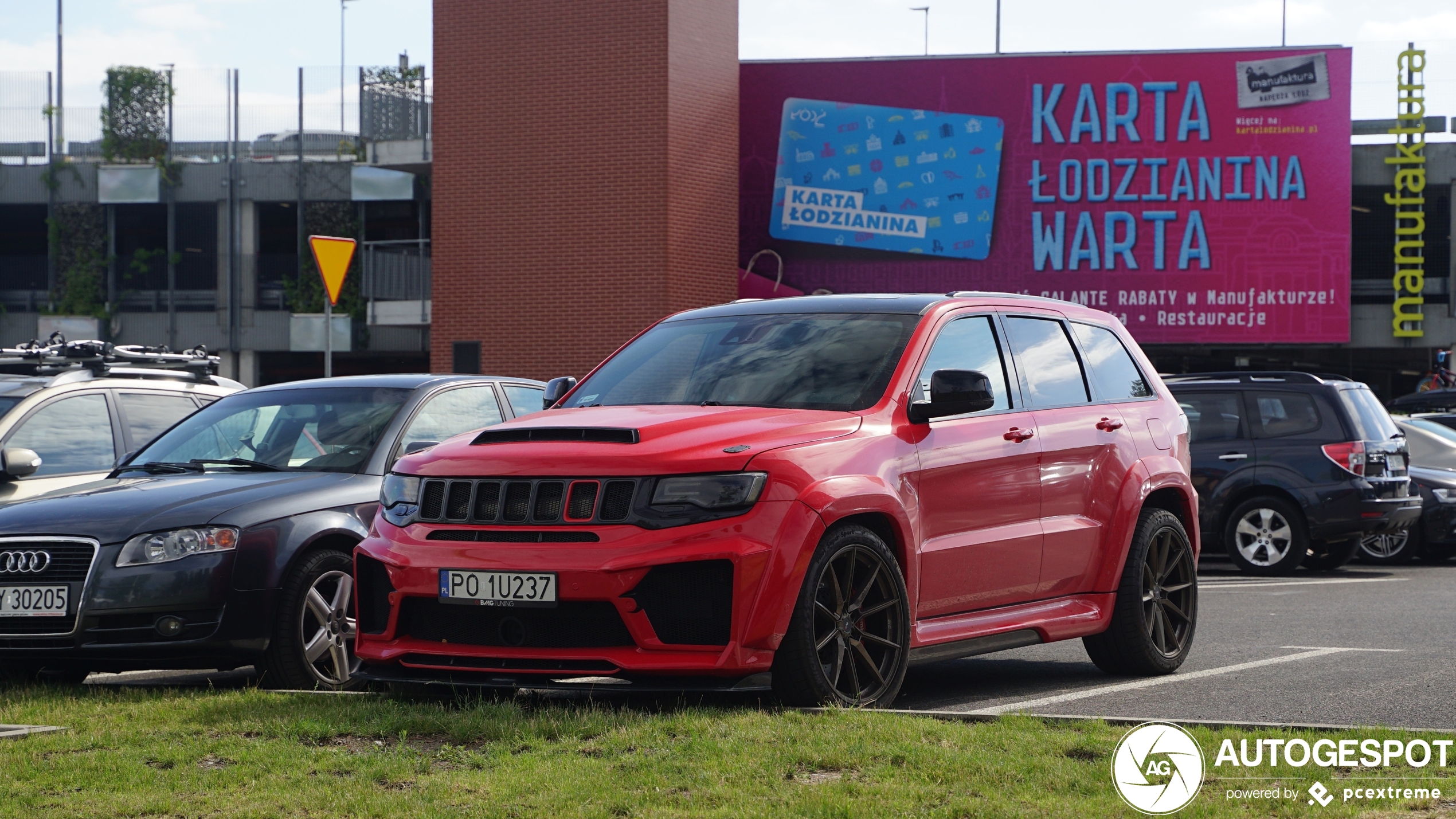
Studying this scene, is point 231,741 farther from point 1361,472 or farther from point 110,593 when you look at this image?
point 1361,472

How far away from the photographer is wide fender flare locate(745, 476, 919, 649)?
586 cm

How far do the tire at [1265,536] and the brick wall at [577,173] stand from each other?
14.5 metres

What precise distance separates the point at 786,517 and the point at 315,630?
2.74 m

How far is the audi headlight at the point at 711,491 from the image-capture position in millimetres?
5859

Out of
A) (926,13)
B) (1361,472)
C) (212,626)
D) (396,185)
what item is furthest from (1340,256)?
(212,626)

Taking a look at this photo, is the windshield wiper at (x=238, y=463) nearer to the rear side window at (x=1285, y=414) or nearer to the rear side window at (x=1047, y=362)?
the rear side window at (x=1047, y=362)

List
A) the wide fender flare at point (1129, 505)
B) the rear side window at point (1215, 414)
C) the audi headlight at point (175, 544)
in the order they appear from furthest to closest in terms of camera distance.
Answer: the rear side window at point (1215, 414) → the wide fender flare at point (1129, 505) → the audi headlight at point (175, 544)

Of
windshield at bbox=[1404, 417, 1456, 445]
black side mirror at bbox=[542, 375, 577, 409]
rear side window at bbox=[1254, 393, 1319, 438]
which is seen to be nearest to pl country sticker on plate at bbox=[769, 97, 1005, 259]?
windshield at bbox=[1404, 417, 1456, 445]

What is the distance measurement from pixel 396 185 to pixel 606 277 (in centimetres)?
1066

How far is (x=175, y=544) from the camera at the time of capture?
7.35 m

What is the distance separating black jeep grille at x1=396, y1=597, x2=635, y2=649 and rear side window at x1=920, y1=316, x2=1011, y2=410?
6.11ft

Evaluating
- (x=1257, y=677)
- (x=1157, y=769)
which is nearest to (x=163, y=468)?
(x=1257, y=677)

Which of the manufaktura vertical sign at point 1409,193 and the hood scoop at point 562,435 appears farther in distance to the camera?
the manufaktura vertical sign at point 1409,193

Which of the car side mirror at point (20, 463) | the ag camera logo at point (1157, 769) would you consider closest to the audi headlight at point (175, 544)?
the car side mirror at point (20, 463)
